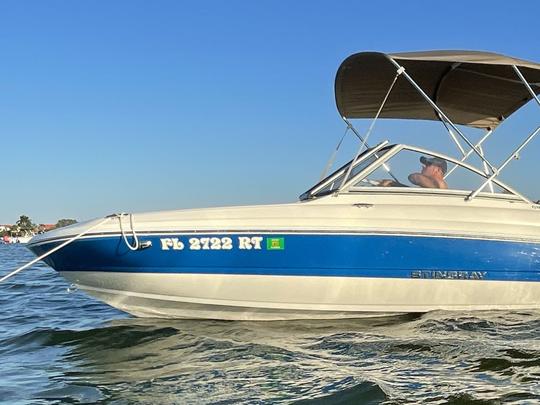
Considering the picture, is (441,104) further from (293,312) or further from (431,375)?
(431,375)

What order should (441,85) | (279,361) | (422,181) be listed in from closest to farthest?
1. (279,361)
2. (422,181)
3. (441,85)

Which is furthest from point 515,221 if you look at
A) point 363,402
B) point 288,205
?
point 363,402

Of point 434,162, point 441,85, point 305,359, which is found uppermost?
point 441,85

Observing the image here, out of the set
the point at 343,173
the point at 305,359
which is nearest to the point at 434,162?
the point at 343,173

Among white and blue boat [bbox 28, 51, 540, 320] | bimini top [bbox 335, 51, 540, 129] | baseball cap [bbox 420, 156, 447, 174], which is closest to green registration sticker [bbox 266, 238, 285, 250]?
white and blue boat [bbox 28, 51, 540, 320]

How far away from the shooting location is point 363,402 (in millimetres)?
3531

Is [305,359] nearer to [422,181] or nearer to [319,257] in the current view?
[319,257]

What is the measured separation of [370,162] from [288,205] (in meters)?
1.21

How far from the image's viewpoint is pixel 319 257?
5.54m

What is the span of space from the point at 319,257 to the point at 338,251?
193 mm

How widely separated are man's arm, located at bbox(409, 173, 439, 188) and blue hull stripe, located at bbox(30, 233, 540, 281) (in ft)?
2.78

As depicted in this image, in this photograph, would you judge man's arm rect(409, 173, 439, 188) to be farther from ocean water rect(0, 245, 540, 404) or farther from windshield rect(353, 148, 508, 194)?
ocean water rect(0, 245, 540, 404)

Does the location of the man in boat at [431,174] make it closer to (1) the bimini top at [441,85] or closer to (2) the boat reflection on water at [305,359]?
(1) the bimini top at [441,85]

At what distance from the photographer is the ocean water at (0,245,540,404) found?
375 cm
